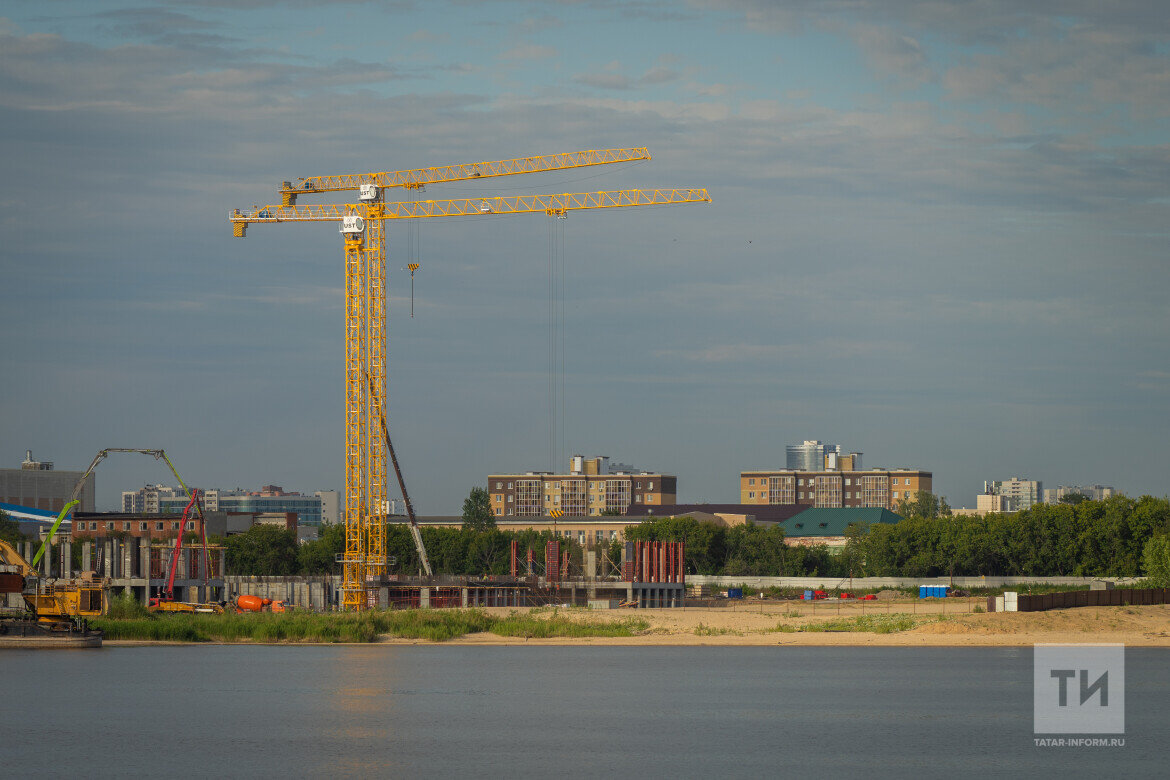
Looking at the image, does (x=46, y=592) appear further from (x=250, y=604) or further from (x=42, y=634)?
(x=250, y=604)

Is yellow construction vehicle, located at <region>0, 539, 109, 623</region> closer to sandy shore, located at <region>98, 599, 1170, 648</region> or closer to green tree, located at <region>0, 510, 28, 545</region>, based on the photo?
sandy shore, located at <region>98, 599, 1170, 648</region>

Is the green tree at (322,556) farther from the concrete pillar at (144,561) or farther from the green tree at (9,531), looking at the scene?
the concrete pillar at (144,561)

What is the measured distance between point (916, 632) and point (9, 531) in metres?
113

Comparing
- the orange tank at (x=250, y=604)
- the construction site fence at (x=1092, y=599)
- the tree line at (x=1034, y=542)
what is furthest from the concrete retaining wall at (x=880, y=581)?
the orange tank at (x=250, y=604)

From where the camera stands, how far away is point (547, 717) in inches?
2360

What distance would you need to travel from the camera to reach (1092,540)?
157750mm

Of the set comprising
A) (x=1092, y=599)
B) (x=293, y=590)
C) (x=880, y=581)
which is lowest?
(x=880, y=581)

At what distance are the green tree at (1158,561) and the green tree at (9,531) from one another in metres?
110

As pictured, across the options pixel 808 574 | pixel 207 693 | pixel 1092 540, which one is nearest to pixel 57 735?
pixel 207 693

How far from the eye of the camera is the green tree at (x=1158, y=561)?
407ft

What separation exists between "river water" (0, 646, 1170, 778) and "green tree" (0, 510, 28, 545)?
81946mm

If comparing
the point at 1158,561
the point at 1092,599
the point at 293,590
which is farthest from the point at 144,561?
the point at 1158,561

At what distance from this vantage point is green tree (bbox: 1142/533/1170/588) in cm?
12406

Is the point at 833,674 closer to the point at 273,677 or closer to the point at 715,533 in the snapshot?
the point at 273,677
